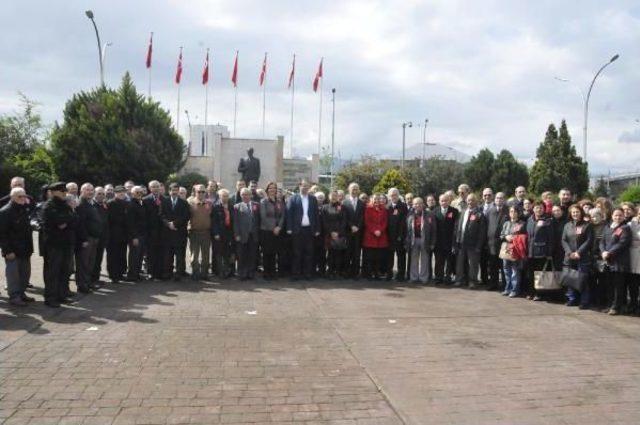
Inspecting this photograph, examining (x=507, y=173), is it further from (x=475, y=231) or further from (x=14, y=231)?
(x=14, y=231)

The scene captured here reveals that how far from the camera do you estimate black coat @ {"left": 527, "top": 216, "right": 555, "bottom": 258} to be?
32.2 ft

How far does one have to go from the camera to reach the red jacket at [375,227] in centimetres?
1163

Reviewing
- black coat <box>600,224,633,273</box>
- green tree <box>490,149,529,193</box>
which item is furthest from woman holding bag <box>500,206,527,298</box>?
green tree <box>490,149,529,193</box>

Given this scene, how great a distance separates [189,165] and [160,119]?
36.3 ft

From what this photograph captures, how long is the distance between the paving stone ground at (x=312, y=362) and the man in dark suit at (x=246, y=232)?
1856 millimetres

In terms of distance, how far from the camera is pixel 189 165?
42.4 m

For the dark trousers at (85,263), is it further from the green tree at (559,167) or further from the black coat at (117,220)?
the green tree at (559,167)

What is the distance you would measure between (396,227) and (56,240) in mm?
6455

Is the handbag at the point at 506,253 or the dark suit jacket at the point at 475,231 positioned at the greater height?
the dark suit jacket at the point at 475,231

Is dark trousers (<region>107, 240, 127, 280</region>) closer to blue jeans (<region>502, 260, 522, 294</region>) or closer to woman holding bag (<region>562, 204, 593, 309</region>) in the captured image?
blue jeans (<region>502, 260, 522, 294</region>)

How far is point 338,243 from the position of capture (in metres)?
11.6

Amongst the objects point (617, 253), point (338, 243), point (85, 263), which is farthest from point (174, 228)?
point (617, 253)

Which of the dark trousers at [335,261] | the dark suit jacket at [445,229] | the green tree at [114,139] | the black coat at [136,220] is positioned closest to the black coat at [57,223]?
the black coat at [136,220]

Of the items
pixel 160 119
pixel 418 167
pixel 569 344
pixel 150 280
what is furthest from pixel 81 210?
pixel 418 167
